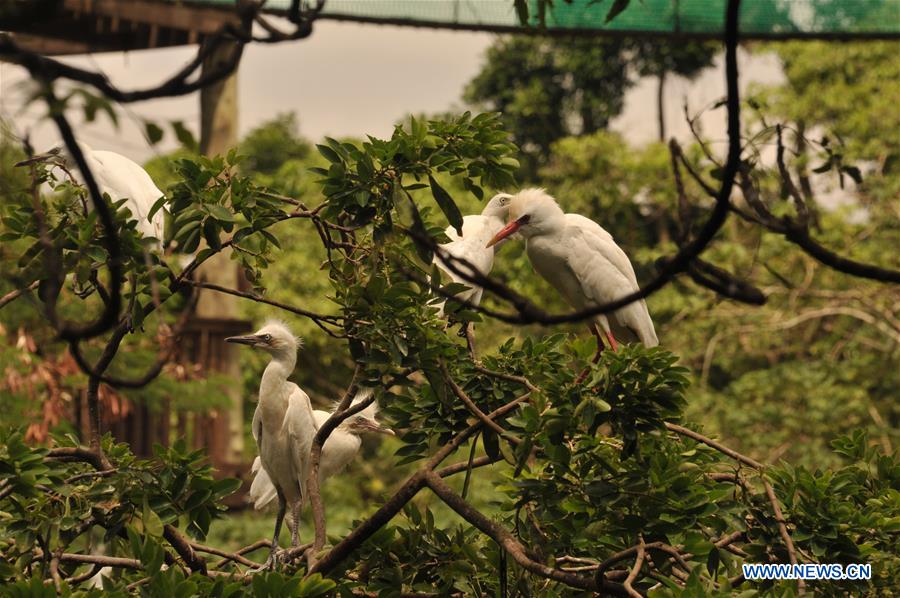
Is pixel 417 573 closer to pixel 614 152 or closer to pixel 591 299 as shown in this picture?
pixel 591 299

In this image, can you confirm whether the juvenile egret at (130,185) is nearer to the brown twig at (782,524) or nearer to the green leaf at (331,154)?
the green leaf at (331,154)

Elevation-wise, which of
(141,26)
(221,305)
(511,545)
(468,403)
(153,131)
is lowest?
(221,305)

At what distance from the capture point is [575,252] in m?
3.89

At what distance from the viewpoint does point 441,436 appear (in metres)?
2.73

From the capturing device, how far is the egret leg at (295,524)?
12.0 ft

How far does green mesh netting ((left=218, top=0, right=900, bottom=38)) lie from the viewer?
682 centimetres

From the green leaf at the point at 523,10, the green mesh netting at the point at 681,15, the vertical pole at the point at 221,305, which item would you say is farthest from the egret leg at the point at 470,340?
the vertical pole at the point at 221,305

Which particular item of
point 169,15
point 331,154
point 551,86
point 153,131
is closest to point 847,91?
point 551,86

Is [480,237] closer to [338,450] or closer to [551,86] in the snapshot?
[338,450]

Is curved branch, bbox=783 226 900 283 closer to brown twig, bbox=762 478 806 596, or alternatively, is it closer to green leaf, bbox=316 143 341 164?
brown twig, bbox=762 478 806 596

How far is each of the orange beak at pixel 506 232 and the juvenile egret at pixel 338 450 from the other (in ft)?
2.34

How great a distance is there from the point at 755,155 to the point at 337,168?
3.53 feet

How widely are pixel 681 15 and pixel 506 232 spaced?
4215 millimetres

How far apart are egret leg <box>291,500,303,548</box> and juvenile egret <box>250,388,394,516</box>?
141 millimetres
